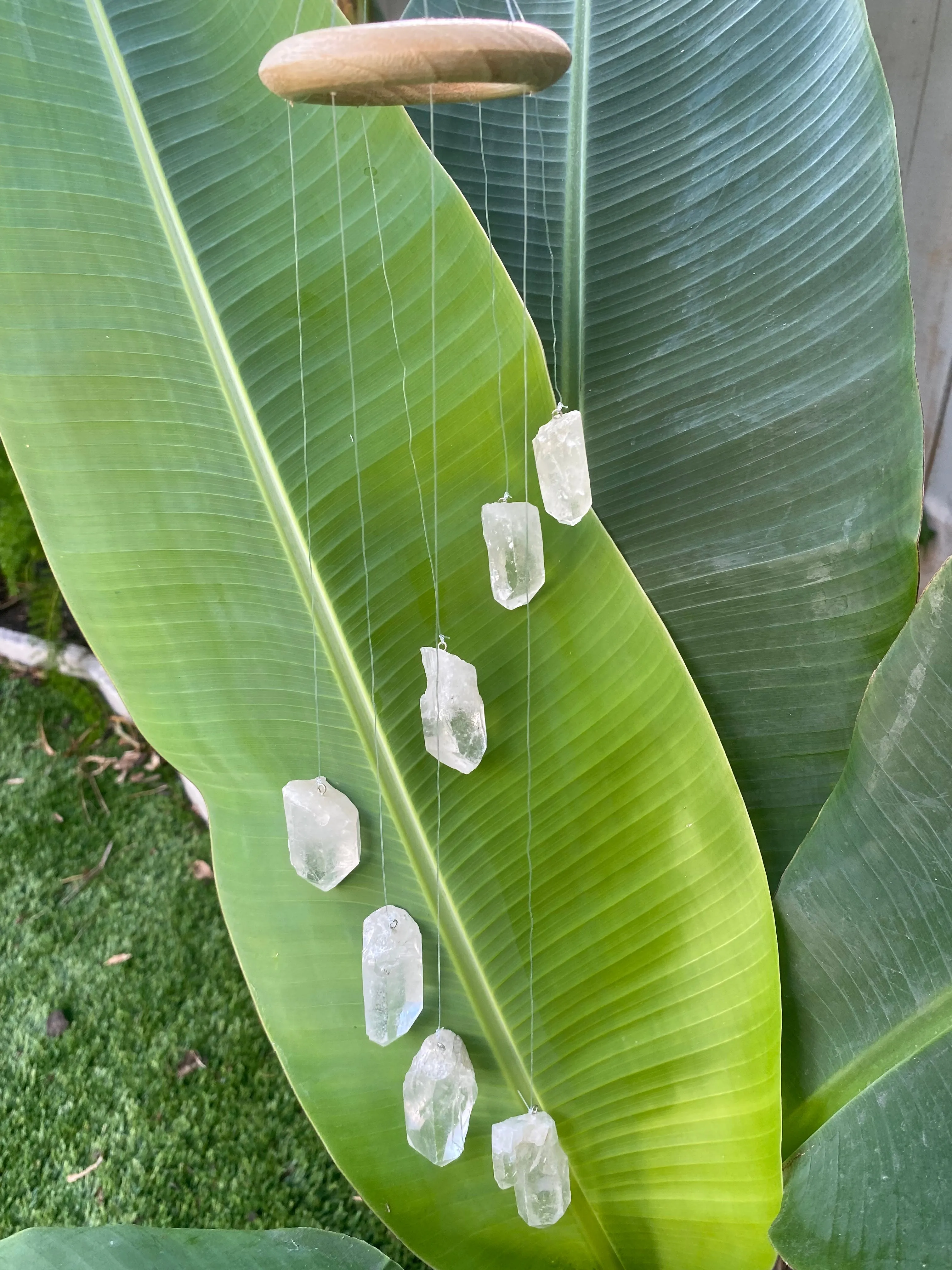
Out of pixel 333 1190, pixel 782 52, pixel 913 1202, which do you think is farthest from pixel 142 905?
pixel 782 52

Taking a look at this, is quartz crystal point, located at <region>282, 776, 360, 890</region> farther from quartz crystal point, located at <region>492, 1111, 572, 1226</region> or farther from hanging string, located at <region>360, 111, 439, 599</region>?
quartz crystal point, located at <region>492, 1111, 572, 1226</region>

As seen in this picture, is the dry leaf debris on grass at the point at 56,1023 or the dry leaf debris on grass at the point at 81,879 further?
the dry leaf debris on grass at the point at 81,879

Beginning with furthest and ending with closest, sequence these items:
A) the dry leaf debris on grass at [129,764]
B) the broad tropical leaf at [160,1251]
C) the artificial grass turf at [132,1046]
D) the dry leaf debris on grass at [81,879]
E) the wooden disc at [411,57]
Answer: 1. the dry leaf debris on grass at [129,764]
2. the dry leaf debris on grass at [81,879]
3. the artificial grass turf at [132,1046]
4. the broad tropical leaf at [160,1251]
5. the wooden disc at [411,57]

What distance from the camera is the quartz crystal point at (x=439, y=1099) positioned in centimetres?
48

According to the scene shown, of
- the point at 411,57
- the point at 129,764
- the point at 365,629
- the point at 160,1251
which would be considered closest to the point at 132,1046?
the point at 129,764

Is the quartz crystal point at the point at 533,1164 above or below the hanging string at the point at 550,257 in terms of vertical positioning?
below

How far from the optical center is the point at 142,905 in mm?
1142

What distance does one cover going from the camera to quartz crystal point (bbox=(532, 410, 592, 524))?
432mm

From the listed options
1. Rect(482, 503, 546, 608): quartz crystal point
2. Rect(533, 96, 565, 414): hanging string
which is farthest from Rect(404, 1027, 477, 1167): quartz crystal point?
Rect(533, 96, 565, 414): hanging string

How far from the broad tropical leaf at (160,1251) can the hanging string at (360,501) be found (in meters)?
0.17

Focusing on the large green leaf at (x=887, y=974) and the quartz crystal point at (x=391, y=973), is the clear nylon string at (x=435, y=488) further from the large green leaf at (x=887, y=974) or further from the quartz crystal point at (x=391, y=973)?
the large green leaf at (x=887, y=974)

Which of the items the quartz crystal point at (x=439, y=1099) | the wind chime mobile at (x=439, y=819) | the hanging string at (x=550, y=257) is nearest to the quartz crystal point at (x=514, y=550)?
the wind chime mobile at (x=439, y=819)

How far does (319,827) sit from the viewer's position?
1.60 feet

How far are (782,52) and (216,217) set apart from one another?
0.32 m
